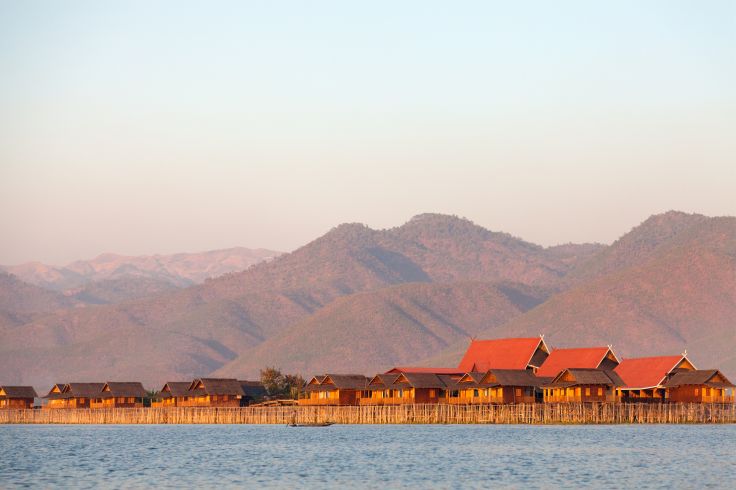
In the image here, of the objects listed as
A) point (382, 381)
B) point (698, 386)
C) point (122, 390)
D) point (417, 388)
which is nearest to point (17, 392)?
point (122, 390)

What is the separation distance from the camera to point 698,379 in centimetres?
11269

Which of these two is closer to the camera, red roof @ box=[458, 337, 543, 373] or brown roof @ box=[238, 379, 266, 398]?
red roof @ box=[458, 337, 543, 373]

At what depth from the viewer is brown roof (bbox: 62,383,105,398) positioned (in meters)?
148

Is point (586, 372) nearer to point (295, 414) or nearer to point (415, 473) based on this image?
point (295, 414)

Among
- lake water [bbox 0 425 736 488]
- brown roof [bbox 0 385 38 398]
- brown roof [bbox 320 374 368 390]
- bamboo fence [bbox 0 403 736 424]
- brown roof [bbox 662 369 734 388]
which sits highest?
brown roof [bbox 662 369 734 388]

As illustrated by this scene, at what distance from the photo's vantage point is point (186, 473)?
68812 millimetres

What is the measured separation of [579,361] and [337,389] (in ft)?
82.8

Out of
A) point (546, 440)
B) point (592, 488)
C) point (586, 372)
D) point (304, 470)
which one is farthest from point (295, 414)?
point (592, 488)

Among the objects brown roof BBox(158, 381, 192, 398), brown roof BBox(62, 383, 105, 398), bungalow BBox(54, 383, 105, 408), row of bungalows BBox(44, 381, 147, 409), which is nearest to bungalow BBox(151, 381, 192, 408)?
brown roof BBox(158, 381, 192, 398)

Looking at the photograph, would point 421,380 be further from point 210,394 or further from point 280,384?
point 280,384

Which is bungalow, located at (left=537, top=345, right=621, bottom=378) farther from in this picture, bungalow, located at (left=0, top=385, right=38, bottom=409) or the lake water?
bungalow, located at (left=0, top=385, right=38, bottom=409)

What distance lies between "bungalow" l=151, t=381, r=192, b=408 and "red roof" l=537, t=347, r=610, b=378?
4248cm

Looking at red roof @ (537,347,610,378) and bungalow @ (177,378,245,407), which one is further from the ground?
red roof @ (537,347,610,378)

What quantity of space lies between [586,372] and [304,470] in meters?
50.2
